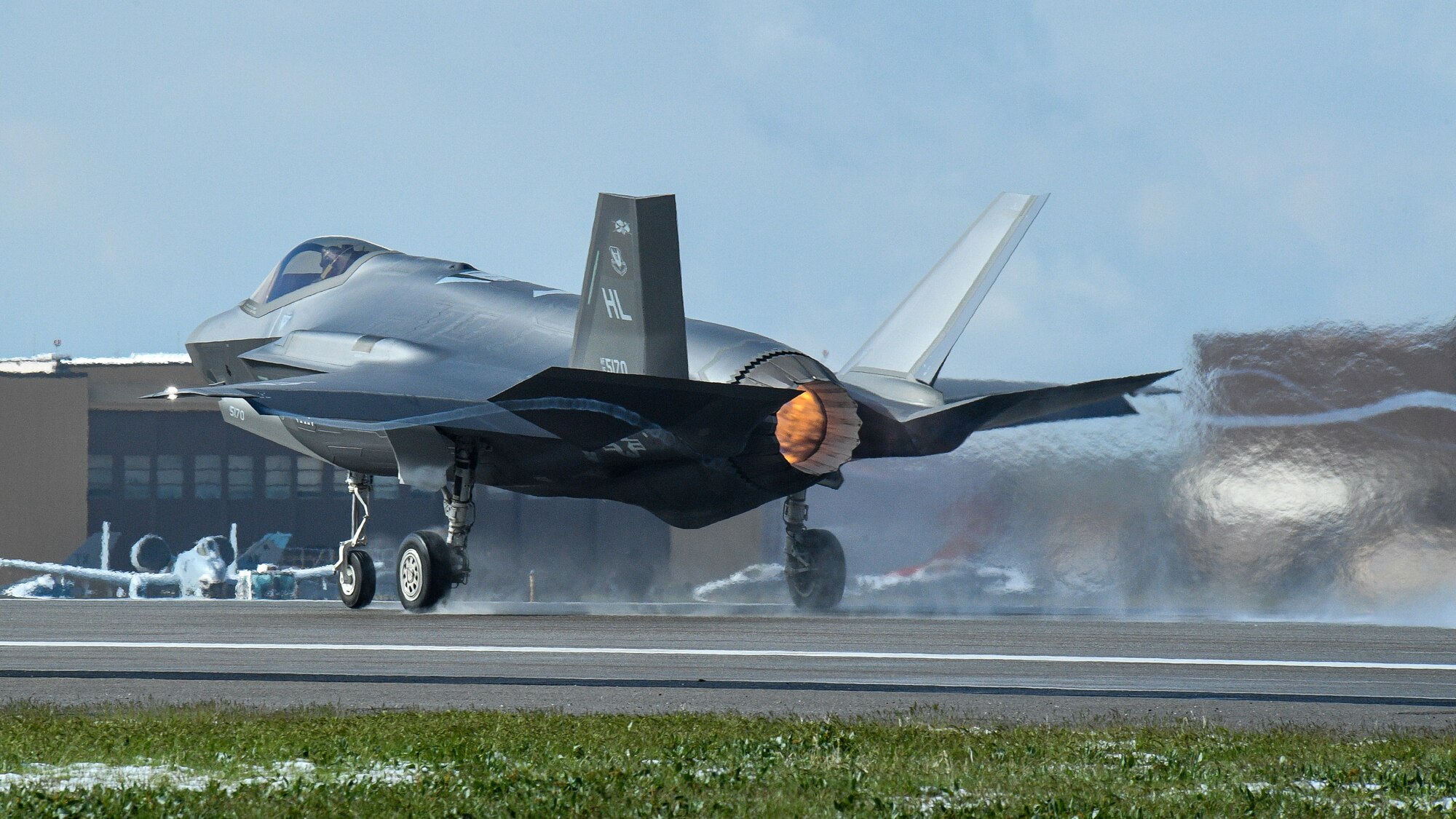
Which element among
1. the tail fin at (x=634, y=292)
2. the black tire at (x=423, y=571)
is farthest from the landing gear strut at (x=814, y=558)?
the black tire at (x=423, y=571)

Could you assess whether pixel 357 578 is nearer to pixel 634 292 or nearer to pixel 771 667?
pixel 634 292

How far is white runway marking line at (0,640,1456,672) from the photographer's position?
13.4 meters

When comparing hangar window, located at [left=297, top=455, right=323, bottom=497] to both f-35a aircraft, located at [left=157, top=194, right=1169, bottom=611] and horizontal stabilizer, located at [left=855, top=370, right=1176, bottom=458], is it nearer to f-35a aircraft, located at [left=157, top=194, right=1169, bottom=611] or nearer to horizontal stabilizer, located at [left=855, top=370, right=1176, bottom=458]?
f-35a aircraft, located at [left=157, top=194, right=1169, bottom=611]

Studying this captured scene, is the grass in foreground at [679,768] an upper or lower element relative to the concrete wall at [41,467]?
lower

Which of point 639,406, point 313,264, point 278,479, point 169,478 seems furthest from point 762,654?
point 169,478

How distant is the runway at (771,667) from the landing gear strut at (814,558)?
7.23ft

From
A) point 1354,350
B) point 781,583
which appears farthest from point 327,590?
point 1354,350

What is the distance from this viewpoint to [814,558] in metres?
22.6

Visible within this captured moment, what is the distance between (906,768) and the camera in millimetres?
7023

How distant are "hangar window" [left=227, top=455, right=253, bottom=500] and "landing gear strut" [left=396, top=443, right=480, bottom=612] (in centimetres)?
4756

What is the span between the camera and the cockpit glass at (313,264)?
25141 millimetres

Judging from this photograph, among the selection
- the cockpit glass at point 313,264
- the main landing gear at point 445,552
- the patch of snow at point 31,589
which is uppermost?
the cockpit glass at point 313,264

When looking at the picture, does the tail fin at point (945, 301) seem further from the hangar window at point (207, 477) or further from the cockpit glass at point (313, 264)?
the hangar window at point (207, 477)

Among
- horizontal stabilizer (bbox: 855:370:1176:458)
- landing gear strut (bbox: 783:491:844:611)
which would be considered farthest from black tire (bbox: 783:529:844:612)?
horizontal stabilizer (bbox: 855:370:1176:458)
